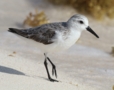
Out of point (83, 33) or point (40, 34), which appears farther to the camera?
point (83, 33)

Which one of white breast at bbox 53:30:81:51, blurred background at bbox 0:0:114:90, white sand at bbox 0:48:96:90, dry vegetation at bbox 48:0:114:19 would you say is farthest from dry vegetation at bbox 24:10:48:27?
white breast at bbox 53:30:81:51

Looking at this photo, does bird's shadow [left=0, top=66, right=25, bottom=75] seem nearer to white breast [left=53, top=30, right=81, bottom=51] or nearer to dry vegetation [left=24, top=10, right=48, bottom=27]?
white breast [left=53, top=30, right=81, bottom=51]

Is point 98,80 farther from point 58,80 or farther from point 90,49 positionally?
point 90,49

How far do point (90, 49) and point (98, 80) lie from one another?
9.28 feet

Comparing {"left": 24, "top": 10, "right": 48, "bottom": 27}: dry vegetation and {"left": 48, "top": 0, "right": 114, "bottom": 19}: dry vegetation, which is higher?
{"left": 48, "top": 0, "right": 114, "bottom": 19}: dry vegetation

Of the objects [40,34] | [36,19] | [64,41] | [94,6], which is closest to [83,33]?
[36,19]

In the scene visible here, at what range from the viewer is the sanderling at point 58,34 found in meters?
6.84

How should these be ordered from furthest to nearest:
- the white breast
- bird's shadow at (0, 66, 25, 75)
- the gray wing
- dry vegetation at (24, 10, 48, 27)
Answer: dry vegetation at (24, 10, 48, 27) → bird's shadow at (0, 66, 25, 75) → the gray wing → the white breast

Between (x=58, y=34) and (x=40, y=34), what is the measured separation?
432 millimetres

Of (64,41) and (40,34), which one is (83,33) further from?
(64,41)

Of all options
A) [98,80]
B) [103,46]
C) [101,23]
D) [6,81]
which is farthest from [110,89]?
[101,23]

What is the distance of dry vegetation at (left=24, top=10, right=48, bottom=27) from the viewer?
41.0 ft

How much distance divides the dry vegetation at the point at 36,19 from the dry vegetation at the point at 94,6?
177cm

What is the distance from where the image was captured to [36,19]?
1268cm
